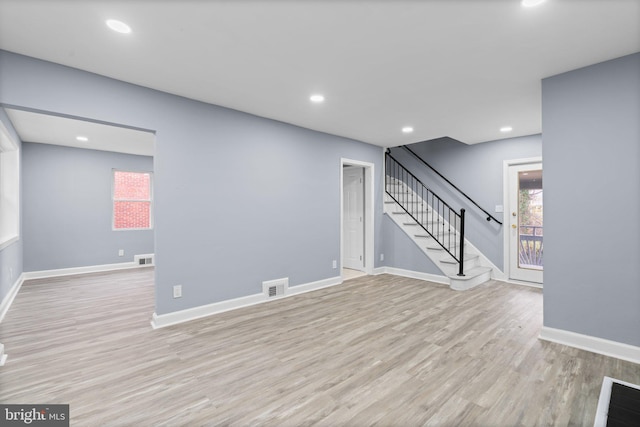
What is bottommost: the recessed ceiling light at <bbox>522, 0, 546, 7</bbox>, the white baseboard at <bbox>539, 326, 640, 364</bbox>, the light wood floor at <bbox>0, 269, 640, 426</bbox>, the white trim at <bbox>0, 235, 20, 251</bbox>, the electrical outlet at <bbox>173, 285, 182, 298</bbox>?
the light wood floor at <bbox>0, 269, 640, 426</bbox>

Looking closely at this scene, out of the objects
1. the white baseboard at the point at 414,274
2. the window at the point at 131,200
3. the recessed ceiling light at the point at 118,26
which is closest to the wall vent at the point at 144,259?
the window at the point at 131,200

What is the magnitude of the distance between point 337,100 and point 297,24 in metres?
1.48

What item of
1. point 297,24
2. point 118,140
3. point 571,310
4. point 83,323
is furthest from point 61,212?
point 571,310

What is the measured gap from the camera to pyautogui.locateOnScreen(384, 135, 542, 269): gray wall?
532 cm

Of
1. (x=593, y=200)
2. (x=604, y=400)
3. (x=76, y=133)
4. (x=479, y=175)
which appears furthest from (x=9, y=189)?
(x=479, y=175)

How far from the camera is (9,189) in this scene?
441 centimetres

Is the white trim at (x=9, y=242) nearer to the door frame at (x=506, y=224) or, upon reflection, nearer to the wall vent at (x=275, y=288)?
the wall vent at (x=275, y=288)

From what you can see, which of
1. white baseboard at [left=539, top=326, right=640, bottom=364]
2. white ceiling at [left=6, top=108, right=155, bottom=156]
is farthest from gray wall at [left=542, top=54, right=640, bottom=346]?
white ceiling at [left=6, top=108, right=155, bottom=156]

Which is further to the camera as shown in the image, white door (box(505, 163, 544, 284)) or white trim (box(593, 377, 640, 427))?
white door (box(505, 163, 544, 284))

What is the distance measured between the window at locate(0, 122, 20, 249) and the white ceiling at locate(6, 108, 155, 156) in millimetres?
322

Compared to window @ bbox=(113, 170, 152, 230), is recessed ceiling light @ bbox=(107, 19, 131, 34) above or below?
above

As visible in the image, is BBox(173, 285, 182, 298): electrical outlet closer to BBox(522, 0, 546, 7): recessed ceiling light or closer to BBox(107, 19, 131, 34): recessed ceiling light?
BBox(107, 19, 131, 34): recessed ceiling light

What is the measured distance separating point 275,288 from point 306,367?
6.32 ft

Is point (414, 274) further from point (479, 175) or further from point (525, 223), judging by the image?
point (479, 175)
